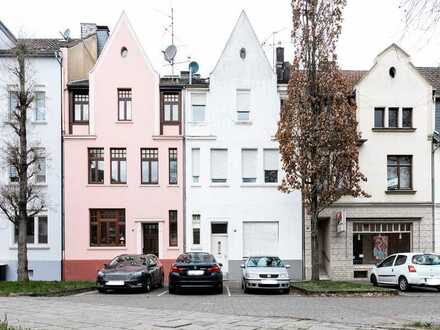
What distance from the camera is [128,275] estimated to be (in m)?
22.8

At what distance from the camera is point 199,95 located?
3272 cm

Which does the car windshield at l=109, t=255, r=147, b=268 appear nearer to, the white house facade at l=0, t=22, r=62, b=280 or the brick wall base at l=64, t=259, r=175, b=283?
the brick wall base at l=64, t=259, r=175, b=283

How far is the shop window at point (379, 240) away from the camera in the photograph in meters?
32.6

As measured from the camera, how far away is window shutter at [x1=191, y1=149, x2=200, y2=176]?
106 feet

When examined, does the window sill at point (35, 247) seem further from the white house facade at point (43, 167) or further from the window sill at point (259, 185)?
the window sill at point (259, 185)

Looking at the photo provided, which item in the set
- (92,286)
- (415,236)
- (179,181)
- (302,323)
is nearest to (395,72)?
(415,236)

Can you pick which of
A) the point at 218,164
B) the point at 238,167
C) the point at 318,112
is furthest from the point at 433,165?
the point at 218,164

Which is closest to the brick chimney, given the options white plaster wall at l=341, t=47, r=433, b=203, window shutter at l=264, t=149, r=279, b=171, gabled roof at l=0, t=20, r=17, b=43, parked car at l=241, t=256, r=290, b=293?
gabled roof at l=0, t=20, r=17, b=43

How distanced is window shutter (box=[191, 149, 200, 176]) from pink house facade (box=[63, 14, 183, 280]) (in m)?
0.65

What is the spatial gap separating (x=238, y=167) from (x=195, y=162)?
2326 mm

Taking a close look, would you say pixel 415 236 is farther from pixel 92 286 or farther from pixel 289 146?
pixel 92 286

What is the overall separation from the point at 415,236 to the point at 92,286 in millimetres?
17571

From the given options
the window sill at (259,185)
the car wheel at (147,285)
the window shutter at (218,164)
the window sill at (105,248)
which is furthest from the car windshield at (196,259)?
the window shutter at (218,164)

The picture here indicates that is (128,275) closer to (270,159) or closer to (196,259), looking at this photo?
(196,259)
